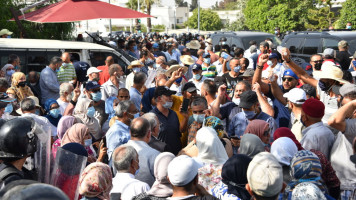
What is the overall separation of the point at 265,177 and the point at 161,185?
0.96m

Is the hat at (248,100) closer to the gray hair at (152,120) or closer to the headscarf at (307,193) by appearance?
the gray hair at (152,120)

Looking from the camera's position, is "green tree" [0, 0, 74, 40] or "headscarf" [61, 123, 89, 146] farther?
"green tree" [0, 0, 74, 40]

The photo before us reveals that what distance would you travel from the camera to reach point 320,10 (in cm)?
3391

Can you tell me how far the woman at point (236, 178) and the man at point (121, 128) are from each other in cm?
190

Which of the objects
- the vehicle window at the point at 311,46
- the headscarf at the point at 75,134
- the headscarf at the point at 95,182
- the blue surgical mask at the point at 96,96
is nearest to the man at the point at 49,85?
the blue surgical mask at the point at 96,96

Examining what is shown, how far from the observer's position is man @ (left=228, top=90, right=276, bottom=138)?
218 inches

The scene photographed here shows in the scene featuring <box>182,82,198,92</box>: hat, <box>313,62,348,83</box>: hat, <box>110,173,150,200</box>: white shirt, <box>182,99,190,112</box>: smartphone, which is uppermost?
<box>313,62,348,83</box>: hat

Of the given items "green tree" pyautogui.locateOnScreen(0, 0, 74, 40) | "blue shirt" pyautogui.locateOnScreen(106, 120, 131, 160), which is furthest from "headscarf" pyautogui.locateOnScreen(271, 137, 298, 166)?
"green tree" pyautogui.locateOnScreen(0, 0, 74, 40)

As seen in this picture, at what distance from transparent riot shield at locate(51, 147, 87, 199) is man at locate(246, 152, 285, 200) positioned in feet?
4.37

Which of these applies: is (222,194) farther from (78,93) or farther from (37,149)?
(78,93)

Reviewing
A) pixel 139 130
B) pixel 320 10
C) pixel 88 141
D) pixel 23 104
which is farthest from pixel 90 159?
pixel 320 10

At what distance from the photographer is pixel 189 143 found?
5.25 metres

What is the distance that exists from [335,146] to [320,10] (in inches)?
1252

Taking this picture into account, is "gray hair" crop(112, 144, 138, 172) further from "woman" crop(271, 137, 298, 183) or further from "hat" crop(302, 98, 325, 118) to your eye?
"hat" crop(302, 98, 325, 118)
